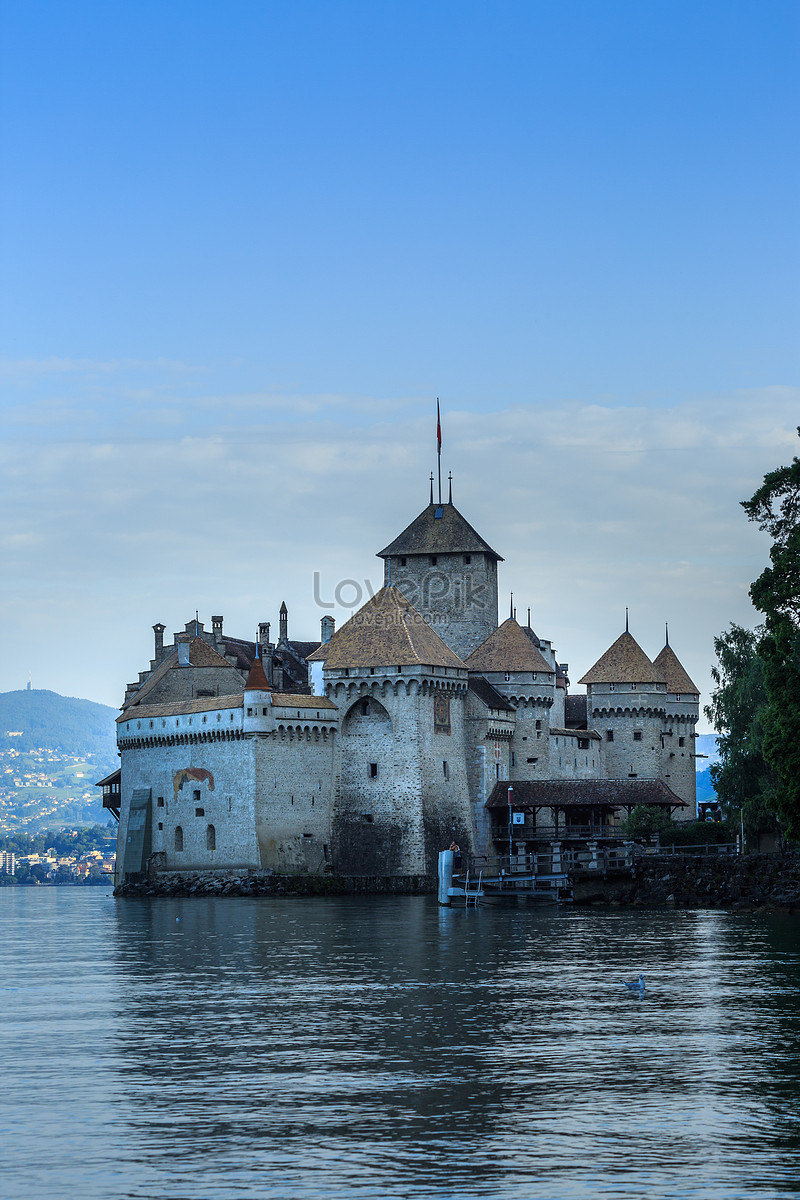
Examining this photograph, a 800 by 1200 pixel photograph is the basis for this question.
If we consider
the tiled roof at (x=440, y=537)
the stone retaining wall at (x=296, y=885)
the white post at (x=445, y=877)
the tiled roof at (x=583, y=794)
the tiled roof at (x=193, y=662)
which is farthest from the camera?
the tiled roof at (x=440, y=537)

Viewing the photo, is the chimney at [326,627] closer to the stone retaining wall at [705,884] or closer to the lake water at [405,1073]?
the stone retaining wall at [705,884]

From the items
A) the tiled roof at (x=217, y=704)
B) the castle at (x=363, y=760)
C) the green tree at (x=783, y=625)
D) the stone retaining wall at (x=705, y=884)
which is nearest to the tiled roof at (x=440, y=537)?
the castle at (x=363, y=760)

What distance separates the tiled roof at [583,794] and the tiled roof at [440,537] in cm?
1417

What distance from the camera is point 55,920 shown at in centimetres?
6538

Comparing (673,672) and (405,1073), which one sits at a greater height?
(673,672)

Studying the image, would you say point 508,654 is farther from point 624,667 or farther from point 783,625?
point 783,625

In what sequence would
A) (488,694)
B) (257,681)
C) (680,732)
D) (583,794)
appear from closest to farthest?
(257,681), (583,794), (488,694), (680,732)

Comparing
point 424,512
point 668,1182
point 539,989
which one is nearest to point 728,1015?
point 539,989

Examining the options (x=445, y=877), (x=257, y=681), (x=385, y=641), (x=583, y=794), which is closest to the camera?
(x=445, y=877)

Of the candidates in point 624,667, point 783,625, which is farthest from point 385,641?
point 783,625

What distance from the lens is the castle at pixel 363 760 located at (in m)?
75.9

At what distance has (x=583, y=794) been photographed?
78562 millimetres

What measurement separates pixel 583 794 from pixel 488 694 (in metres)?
6.57

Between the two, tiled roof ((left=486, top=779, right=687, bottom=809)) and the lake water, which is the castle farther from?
the lake water
